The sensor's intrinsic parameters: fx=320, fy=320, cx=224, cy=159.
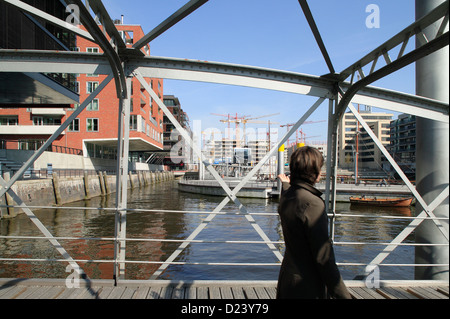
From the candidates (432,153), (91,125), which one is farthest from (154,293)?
(91,125)

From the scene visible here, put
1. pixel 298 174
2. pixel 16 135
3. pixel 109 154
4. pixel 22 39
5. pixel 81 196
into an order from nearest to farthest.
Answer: pixel 298 174
pixel 22 39
pixel 81 196
pixel 16 135
pixel 109 154

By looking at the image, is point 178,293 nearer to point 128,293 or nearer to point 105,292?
point 128,293

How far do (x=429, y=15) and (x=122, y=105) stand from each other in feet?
13.0

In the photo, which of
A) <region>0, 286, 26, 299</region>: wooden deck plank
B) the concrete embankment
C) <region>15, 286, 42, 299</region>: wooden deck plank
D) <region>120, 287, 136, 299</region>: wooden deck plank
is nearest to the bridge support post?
<region>120, 287, 136, 299</region>: wooden deck plank

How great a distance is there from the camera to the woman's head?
89.0 inches

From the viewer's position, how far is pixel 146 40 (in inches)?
171

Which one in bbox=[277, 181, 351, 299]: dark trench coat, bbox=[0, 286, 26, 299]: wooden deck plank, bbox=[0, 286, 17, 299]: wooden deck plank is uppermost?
bbox=[277, 181, 351, 299]: dark trench coat

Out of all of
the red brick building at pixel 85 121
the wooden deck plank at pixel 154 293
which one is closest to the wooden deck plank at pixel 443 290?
the wooden deck plank at pixel 154 293

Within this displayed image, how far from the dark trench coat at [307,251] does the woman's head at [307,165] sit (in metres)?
0.06

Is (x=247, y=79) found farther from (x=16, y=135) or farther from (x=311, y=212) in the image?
(x=16, y=135)

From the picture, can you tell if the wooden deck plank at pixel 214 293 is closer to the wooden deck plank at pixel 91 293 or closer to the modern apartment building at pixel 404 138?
the wooden deck plank at pixel 91 293

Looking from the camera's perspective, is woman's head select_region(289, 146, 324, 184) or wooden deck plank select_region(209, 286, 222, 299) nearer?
woman's head select_region(289, 146, 324, 184)

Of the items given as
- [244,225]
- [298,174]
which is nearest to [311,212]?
[298,174]

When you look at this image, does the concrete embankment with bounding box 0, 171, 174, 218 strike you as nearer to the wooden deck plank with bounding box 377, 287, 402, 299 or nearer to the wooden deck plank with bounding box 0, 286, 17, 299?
the wooden deck plank with bounding box 0, 286, 17, 299
